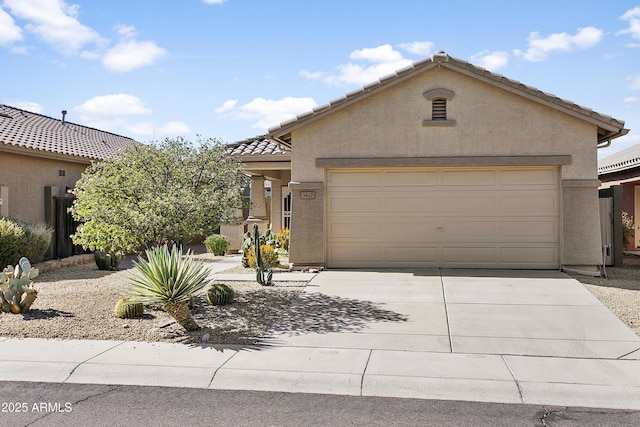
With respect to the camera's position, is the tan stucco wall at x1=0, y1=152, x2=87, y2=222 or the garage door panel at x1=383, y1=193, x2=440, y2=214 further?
the tan stucco wall at x1=0, y1=152, x2=87, y2=222

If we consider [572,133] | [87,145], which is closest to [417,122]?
[572,133]

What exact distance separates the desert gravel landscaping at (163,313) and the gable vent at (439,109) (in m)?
4.66

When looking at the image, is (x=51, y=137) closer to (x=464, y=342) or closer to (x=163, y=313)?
(x=163, y=313)

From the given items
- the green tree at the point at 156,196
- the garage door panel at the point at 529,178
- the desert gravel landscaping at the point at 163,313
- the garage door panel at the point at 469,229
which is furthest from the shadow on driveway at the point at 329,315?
the garage door panel at the point at 529,178

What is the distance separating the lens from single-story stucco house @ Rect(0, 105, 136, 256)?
52.0ft

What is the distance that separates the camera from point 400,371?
6.61m

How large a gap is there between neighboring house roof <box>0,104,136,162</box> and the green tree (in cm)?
711

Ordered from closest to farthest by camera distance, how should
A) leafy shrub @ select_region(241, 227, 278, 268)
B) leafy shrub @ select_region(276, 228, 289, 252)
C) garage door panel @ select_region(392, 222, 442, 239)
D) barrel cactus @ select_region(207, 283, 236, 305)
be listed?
barrel cactus @ select_region(207, 283, 236, 305), garage door panel @ select_region(392, 222, 442, 239), leafy shrub @ select_region(241, 227, 278, 268), leafy shrub @ select_region(276, 228, 289, 252)

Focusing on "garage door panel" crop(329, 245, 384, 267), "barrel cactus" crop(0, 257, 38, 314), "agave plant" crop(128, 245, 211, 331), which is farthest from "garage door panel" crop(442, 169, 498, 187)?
"barrel cactus" crop(0, 257, 38, 314)

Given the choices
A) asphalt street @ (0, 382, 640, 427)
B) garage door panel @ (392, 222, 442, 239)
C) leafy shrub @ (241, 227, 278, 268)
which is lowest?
asphalt street @ (0, 382, 640, 427)

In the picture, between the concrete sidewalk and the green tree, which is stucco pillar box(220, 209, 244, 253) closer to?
the green tree

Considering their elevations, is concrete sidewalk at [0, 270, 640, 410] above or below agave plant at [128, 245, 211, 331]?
below

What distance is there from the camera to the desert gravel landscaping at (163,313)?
827 cm

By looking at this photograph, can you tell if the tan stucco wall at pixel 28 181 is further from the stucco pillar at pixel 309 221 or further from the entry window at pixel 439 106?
the entry window at pixel 439 106
